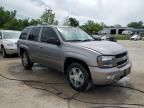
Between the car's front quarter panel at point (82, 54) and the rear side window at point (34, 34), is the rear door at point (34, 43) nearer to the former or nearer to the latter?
the rear side window at point (34, 34)

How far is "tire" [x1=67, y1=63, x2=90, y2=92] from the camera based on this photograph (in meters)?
4.89

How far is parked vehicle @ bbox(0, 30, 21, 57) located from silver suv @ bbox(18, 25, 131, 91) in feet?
14.4

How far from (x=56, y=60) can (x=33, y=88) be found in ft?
3.38

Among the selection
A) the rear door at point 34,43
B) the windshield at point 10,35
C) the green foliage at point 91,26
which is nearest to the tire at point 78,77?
the rear door at point 34,43

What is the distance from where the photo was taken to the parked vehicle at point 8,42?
1088 cm

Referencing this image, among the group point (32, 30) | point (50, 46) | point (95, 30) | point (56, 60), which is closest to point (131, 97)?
point (56, 60)

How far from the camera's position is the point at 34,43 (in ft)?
22.6

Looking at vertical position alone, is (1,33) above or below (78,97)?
above

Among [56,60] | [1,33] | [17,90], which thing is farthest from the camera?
[1,33]

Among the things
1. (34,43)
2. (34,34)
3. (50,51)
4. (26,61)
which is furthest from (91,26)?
(50,51)

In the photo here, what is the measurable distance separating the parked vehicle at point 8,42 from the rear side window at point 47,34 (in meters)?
4.78

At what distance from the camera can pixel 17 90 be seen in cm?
526

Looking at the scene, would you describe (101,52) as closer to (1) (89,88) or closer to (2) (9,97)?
(1) (89,88)

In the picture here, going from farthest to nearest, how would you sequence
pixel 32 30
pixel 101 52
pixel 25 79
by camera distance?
1. pixel 32 30
2. pixel 25 79
3. pixel 101 52
